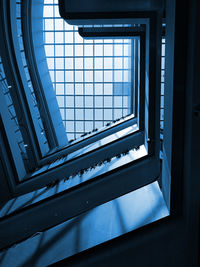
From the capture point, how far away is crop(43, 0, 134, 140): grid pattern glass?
2694 centimetres

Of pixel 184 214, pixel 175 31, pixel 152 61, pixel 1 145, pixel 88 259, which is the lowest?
pixel 1 145

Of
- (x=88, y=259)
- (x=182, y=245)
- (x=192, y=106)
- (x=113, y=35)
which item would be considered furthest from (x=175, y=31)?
(x=113, y=35)

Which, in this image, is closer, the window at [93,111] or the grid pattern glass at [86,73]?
the window at [93,111]

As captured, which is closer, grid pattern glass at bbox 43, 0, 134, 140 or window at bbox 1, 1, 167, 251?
window at bbox 1, 1, 167, 251

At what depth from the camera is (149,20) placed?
8.30 meters

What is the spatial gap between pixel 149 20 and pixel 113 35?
4.22 metres

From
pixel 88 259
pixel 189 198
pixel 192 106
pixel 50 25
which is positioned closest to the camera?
pixel 192 106

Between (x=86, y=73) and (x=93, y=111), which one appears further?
(x=93, y=111)

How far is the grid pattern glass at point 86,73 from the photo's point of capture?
26.9 m

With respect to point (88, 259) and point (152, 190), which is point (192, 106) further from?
point (152, 190)

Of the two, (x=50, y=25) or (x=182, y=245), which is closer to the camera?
(x=182, y=245)

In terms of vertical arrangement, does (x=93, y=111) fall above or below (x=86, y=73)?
below

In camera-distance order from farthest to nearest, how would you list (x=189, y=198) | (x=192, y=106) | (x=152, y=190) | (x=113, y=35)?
(x=113, y=35) < (x=152, y=190) < (x=189, y=198) < (x=192, y=106)

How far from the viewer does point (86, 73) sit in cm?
→ 2741
